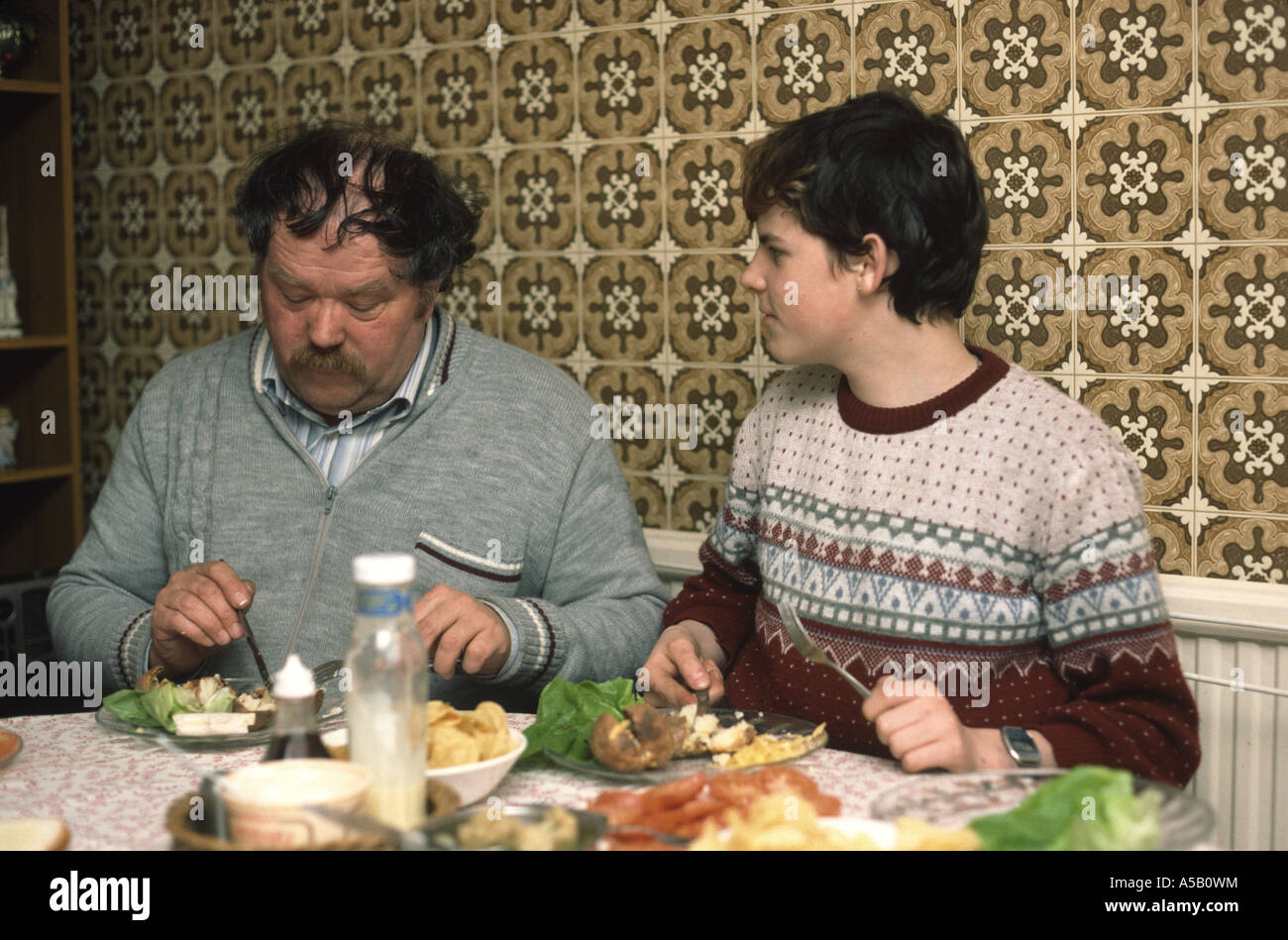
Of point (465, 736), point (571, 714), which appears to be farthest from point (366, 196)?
point (465, 736)

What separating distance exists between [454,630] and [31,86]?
2.18 metres

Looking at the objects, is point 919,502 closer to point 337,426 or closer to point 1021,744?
point 1021,744

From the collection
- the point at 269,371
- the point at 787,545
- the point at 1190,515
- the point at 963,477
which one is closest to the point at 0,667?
the point at 269,371

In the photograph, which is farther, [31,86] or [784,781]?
[31,86]

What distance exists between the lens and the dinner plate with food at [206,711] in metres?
1.44

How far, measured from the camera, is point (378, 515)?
77.4 inches

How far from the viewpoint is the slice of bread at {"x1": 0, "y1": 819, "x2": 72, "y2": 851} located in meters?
1.09

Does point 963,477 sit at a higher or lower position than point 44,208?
lower

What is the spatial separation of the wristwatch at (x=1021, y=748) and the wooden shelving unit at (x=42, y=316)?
8.25 feet

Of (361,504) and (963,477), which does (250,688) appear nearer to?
(361,504)

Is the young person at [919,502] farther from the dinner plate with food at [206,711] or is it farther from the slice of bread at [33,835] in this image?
the slice of bread at [33,835]

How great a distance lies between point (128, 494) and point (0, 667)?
109 cm

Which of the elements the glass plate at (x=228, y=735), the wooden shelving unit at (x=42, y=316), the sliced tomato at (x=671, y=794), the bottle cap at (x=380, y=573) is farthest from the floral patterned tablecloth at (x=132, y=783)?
the wooden shelving unit at (x=42, y=316)

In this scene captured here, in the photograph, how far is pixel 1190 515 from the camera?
201cm
